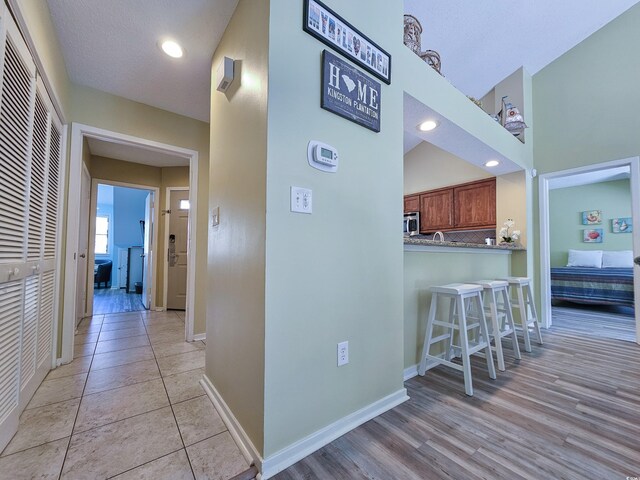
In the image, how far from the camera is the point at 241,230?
1369mm

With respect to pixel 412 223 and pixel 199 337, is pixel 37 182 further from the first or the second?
pixel 412 223

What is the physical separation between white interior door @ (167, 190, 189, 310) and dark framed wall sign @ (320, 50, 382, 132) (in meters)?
3.61

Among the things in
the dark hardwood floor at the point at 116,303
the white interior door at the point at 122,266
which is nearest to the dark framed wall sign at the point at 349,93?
the dark hardwood floor at the point at 116,303

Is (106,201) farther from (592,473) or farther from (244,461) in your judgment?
(592,473)

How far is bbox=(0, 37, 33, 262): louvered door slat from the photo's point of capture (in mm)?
1209

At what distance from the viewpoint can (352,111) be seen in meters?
1.46

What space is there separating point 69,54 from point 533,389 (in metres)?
3.95

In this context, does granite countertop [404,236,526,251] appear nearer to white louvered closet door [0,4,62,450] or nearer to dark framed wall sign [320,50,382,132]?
dark framed wall sign [320,50,382,132]

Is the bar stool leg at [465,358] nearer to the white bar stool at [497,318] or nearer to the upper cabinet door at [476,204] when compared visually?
the white bar stool at [497,318]

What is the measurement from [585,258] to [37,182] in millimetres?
8004

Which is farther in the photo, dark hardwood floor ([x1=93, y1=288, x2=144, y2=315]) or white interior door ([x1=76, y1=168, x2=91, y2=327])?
dark hardwood floor ([x1=93, y1=288, x2=144, y2=315])

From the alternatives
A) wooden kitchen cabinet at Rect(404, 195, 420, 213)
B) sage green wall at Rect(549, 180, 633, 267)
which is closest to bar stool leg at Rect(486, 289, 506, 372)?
wooden kitchen cabinet at Rect(404, 195, 420, 213)

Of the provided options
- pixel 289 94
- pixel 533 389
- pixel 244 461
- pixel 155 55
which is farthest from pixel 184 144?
pixel 533 389

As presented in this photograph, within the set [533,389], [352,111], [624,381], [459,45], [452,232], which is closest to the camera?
[352,111]
